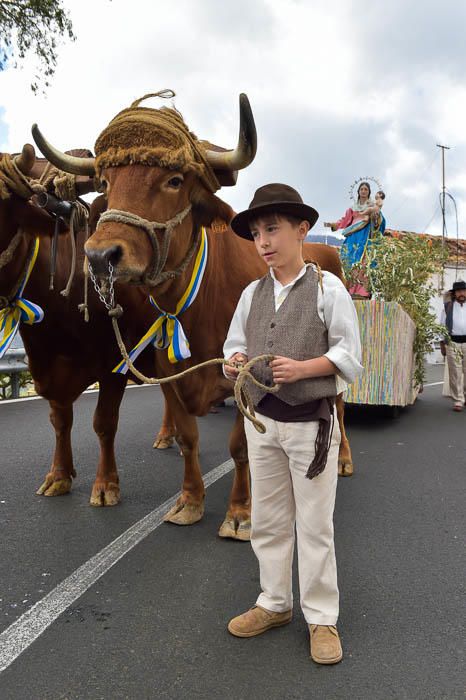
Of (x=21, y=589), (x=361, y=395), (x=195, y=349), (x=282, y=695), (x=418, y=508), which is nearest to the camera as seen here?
(x=282, y=695)

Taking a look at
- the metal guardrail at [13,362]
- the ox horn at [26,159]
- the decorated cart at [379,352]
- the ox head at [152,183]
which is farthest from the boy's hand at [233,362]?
the metal guardrail at [13,362]

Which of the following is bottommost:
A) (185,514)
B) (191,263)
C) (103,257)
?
(185,514)

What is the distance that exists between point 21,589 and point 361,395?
4669mm

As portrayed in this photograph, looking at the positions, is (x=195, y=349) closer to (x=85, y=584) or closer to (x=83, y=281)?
(x=83, y=281)

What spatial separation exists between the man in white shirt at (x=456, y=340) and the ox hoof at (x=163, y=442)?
508cm

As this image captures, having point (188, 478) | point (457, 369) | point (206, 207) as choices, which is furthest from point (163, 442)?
point (457, 369)

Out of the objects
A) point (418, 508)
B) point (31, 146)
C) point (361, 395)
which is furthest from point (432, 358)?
point (31, 146)

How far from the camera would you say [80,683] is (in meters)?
2.06

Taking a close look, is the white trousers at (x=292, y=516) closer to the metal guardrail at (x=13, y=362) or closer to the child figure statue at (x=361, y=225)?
the child figure statue at (x=361, y=225)

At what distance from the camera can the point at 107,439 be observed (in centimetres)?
412

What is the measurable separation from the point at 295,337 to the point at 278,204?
54 cm

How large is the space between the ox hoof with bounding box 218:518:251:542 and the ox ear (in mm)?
1822

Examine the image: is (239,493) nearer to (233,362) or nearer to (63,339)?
(233,362)

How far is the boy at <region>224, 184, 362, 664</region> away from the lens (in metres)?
2.25
